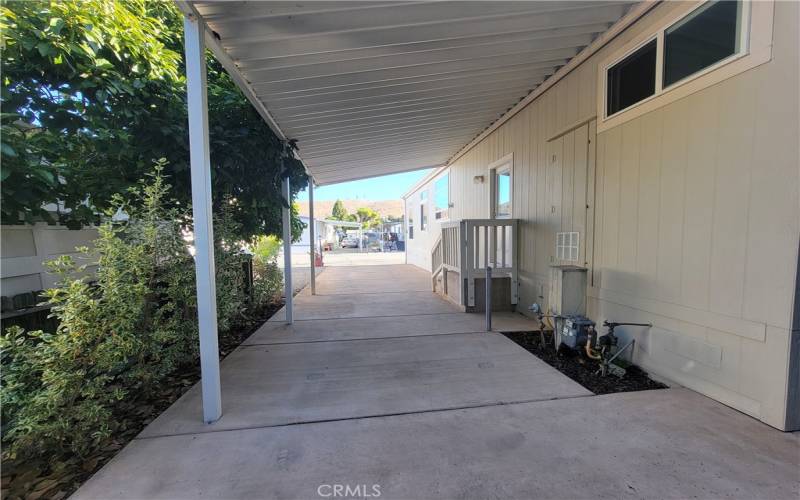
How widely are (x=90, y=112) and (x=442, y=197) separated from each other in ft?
27.6

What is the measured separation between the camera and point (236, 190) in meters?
4.39

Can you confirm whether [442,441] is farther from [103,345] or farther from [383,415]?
[103,345]

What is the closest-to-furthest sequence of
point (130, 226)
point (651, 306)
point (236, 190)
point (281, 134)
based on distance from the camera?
point (130, 226)
point (651, 306)
point (236, 190)
point (281, 134)

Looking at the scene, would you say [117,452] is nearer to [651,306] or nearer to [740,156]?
[651,306]

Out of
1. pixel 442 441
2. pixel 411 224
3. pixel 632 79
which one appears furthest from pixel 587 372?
pixel 411 224

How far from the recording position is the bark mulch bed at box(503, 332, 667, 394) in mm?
2850

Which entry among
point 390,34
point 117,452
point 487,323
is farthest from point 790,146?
point 117,452

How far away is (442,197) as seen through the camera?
10.3 m

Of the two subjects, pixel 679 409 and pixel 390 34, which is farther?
pixel 390 34

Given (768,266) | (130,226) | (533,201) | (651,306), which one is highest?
(533,201)

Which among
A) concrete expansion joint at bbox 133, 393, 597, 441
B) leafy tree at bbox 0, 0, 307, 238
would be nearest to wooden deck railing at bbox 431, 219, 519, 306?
concrete expansion joint at bbox 133, 393, 597, 441

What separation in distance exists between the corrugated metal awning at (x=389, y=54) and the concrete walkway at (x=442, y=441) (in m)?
2.85

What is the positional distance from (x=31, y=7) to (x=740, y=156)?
514 cm

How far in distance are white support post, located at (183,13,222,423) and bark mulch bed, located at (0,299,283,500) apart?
51cm
